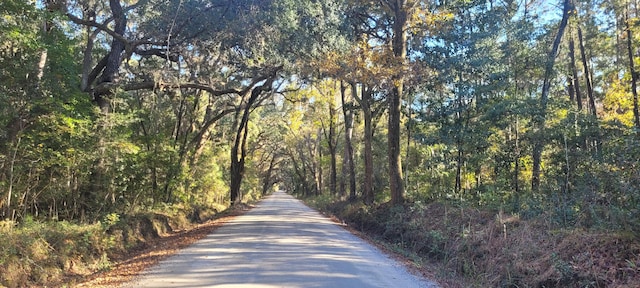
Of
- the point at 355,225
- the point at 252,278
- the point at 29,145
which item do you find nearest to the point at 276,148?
the point at 355,225

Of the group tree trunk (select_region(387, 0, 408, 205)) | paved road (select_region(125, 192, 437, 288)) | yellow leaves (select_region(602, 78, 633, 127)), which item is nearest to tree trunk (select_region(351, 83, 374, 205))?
tree trunk (select_region(387, 0, 408, 205))

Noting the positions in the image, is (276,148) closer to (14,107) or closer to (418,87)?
(418,87)

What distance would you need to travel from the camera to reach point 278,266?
7.95 m

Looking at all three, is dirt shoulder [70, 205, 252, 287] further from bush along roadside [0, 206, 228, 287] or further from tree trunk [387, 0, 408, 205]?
tree trunk [387, 0, 408, 205]

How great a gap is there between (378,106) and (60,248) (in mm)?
17385

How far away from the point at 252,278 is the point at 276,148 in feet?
169

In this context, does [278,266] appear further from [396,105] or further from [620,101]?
[620,101]

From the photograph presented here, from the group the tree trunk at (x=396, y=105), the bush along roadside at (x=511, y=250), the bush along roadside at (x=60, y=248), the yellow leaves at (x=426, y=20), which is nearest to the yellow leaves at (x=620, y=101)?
the yellow leaves at (x=426, y=20)

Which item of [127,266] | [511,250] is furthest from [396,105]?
[127,266]

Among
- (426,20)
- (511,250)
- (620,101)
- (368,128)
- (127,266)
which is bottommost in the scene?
(127,266)

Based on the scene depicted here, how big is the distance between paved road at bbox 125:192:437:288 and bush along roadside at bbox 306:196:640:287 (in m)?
1.20

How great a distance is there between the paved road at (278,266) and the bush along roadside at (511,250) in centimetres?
120

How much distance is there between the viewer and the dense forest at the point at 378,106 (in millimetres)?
8703

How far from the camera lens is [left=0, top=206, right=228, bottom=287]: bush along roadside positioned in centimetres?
734
